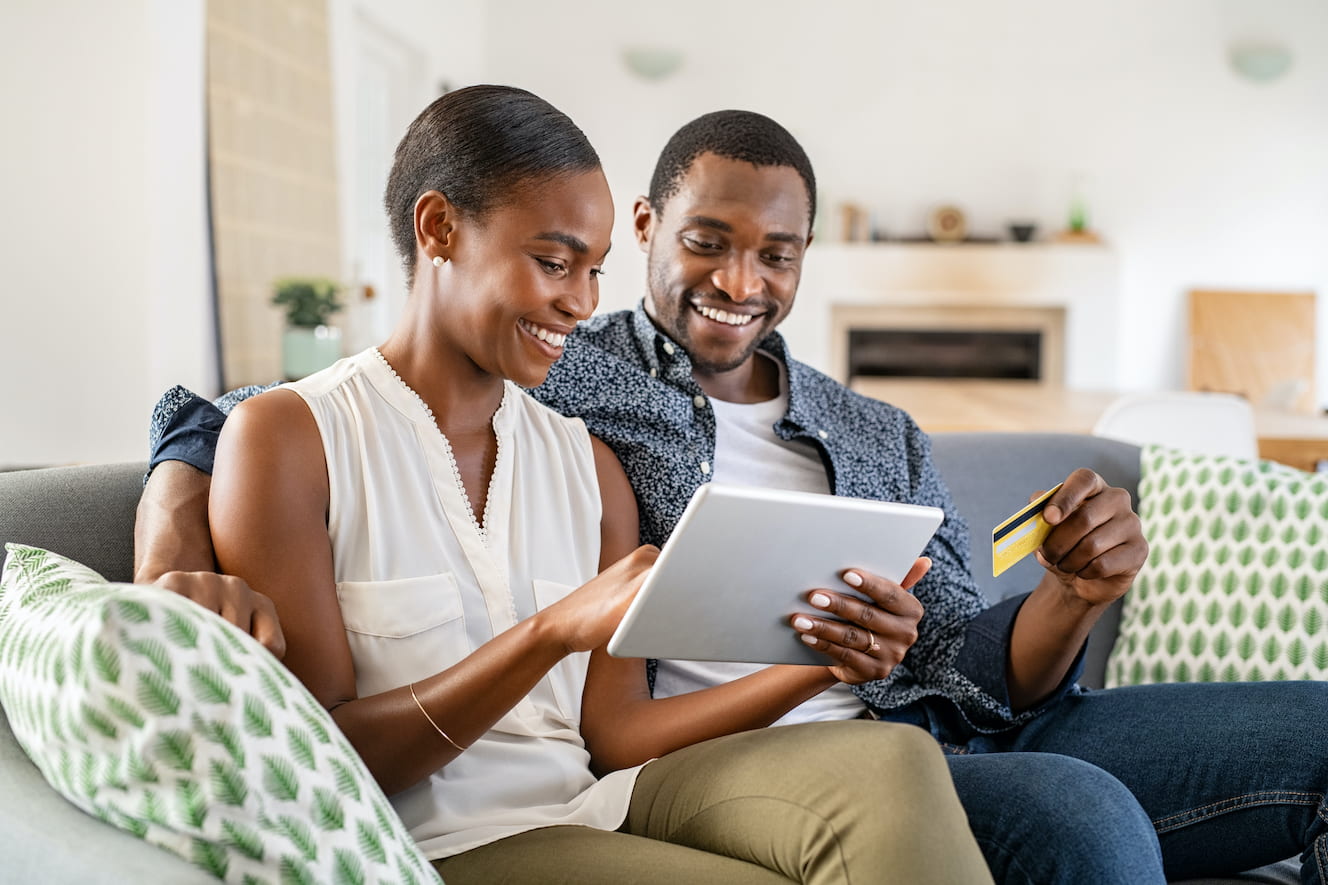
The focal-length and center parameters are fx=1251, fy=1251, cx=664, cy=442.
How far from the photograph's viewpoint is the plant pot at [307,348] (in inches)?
156

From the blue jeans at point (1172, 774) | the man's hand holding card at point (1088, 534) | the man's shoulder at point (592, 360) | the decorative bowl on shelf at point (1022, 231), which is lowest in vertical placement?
the blue jeans at point (1172, 774)

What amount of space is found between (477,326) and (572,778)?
43 cm

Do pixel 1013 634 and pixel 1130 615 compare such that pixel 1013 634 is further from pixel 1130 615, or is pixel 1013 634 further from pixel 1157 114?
pixel 1157 114

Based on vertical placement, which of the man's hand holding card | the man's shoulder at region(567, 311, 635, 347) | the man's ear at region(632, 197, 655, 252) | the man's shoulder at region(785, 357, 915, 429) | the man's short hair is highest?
the man's short hair

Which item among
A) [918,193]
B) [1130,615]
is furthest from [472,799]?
[918,193]

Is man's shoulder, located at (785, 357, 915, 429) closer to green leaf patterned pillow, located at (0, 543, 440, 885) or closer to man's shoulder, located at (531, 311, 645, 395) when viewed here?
man's shoulder, located at (531, 311, 645, 395)

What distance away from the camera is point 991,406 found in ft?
12.1

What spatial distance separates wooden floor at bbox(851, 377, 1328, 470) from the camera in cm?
263

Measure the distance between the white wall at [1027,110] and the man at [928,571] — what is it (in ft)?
18.3

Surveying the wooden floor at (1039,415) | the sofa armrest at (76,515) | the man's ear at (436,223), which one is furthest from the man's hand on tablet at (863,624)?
the wooden floor at (1039,415)

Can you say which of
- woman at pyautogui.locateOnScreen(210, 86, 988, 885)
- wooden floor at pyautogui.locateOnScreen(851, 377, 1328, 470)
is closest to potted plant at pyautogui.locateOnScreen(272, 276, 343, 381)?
wooden floor at pyautogui.locateOnScreen(851, 377, 1328, 470)

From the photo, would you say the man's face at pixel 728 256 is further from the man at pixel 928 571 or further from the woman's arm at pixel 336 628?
the woman's arm at pixel 336 628

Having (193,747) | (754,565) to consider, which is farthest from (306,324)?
(193,747)

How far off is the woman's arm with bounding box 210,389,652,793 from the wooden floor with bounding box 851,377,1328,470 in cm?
148
